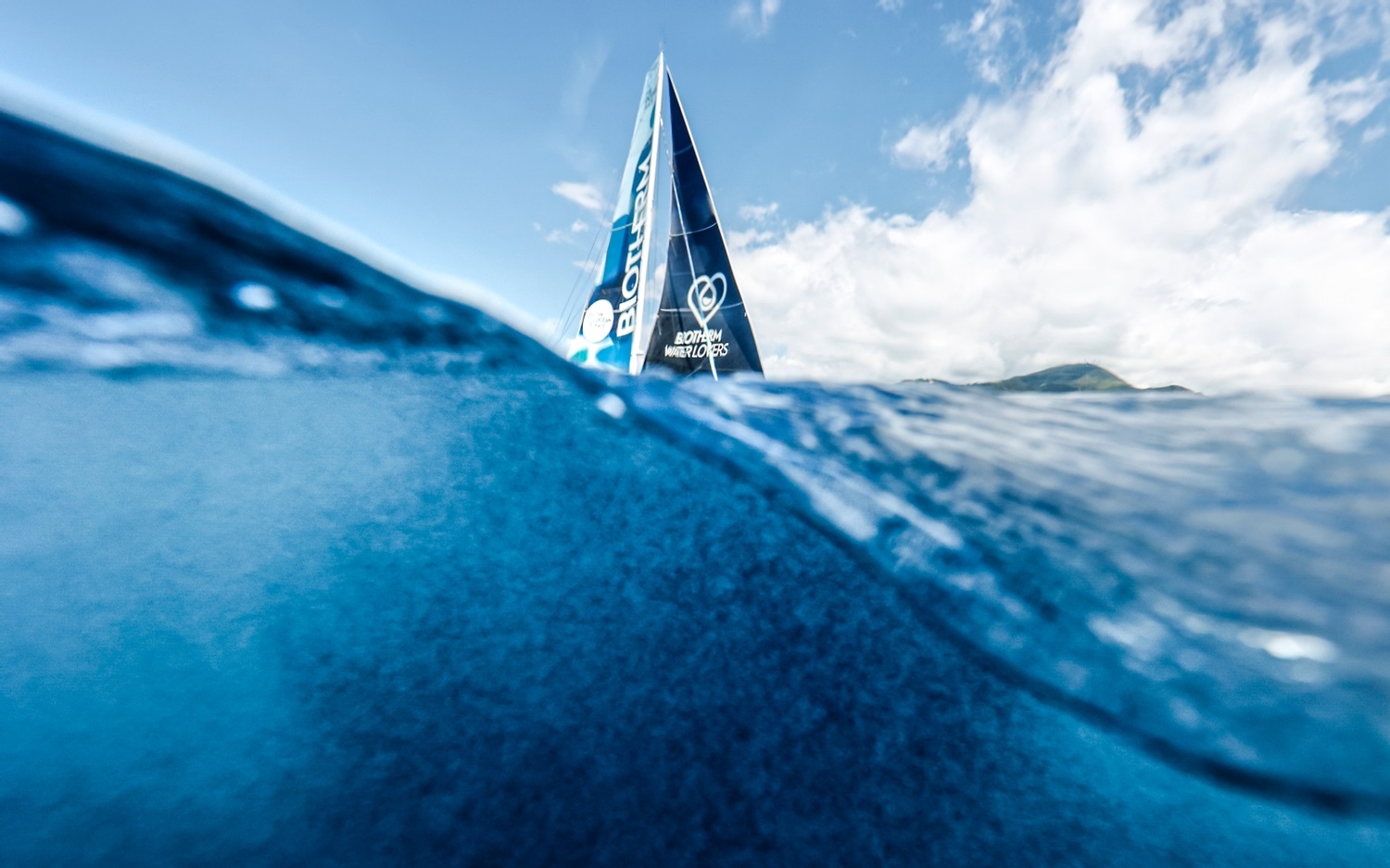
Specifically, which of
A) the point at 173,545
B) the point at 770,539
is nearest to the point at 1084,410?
the point at 770,539

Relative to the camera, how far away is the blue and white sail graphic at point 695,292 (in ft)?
42.2

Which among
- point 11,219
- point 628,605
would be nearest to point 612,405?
point 628,605

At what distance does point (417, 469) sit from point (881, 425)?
4.33m

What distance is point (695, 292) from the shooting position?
44.1 ft

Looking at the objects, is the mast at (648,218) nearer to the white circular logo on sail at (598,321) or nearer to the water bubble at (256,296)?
the white circular logo on sail at (598,321)

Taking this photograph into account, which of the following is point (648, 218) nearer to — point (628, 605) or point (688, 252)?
point (688, 252)

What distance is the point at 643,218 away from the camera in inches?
526

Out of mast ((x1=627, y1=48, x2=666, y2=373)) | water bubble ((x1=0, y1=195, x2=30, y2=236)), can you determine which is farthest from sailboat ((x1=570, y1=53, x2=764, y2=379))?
water bubble ((x1=0, y1=195, x2=30, y2=236))

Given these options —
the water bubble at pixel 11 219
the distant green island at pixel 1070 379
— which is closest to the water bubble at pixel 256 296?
the water bubble at pixel 11 219

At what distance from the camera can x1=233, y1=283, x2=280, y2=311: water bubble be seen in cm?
298

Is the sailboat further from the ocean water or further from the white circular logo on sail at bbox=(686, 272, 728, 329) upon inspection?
the ocean water

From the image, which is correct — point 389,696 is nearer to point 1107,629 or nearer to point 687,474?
point 687,474

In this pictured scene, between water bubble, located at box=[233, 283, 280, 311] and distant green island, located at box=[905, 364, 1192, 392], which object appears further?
distant green island, located at box=[905, 364, 1192, 392]

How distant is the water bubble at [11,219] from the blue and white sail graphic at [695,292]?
10886mm
